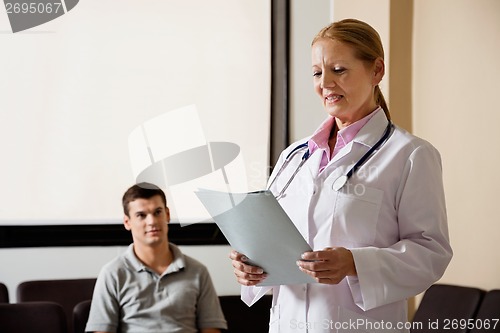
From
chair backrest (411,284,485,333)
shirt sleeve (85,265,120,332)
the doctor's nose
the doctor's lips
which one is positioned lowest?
chair backrest (411,284,485,333)

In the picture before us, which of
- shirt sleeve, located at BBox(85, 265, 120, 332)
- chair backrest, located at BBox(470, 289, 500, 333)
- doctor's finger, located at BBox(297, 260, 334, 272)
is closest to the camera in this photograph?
doctor's finger, located at BBox(297, 260, 334, 272)

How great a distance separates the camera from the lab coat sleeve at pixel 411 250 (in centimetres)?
163

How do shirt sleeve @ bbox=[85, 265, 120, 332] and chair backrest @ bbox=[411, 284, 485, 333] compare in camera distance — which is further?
chair backrest @ bbox=[411, 284, 485, 333]

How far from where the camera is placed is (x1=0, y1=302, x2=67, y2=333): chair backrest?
3.44m

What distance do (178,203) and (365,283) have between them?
298 centimetres

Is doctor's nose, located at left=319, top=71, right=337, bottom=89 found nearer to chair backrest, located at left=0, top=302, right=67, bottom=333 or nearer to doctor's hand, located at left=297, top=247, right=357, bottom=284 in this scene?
doctor's hand, located at left=297, top=247, right=357, bottom=284

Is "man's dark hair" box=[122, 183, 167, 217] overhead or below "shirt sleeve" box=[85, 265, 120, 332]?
overhead

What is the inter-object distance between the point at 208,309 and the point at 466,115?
5.24 feet

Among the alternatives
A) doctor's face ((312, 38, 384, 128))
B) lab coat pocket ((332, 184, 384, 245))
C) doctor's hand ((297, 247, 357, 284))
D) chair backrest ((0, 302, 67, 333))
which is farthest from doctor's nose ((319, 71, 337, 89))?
chair backrest ((0, 302, 67, 333))

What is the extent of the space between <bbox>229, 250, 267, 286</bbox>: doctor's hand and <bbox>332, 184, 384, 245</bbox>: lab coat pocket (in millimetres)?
191

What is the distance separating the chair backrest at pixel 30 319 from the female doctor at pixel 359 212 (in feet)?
6.14

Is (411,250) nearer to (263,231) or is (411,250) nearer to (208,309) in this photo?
(263,231)

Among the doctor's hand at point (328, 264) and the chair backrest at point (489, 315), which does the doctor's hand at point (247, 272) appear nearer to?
the doctor's hand at point (328, 264)

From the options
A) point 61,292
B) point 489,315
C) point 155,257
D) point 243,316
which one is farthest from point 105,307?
point 489,315
